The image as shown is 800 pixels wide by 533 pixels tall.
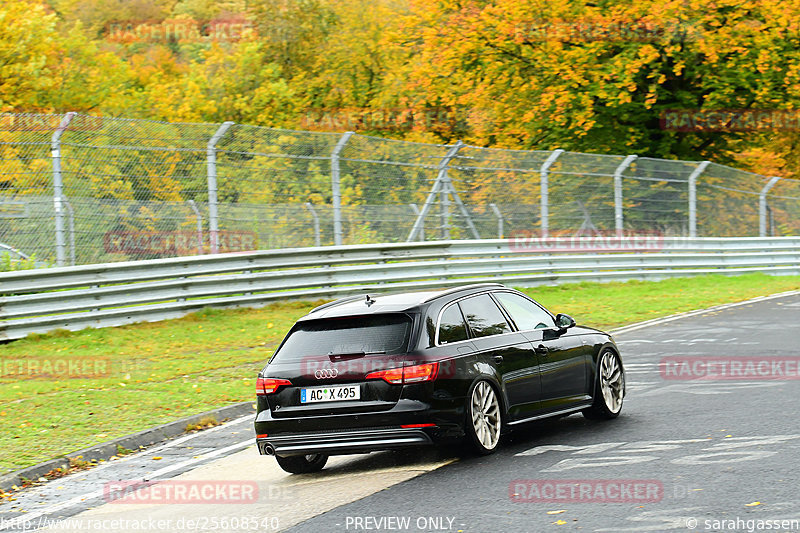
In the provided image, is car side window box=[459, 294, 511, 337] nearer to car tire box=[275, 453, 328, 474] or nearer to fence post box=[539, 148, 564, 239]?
car tire box=[275, 453, 328, 474]

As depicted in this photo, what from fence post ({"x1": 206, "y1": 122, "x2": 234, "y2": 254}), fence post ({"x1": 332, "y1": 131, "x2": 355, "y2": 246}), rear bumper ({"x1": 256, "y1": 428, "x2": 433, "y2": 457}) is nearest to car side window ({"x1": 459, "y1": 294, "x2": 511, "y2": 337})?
rear bumper ({"x1": 256, "y1": 428, "x2": 433, "y2": 457})

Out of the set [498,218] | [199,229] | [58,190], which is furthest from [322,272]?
[498,218]

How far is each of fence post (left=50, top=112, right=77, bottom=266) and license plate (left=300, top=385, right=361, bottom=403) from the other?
30.1 feet

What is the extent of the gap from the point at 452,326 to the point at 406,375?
76cm

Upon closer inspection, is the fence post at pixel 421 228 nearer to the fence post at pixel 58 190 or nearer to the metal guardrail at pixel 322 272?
the metal guardrail at pixel 322 272

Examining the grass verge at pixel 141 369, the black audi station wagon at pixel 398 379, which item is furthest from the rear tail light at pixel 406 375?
the grass verge at pixel 141 369

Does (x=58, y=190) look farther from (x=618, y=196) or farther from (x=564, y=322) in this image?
(x=618, y=196)

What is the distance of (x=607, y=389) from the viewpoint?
9602 mm

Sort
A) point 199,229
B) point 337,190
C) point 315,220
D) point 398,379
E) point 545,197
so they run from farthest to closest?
point 545,197
point 337,190
point 315,220
point 199,229
point 398,379

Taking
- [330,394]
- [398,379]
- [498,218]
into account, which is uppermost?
[498,218]

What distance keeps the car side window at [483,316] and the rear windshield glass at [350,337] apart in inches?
29.4

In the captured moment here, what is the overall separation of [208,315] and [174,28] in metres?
85.6

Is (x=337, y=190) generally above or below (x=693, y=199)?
above

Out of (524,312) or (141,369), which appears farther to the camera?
(141,369)
